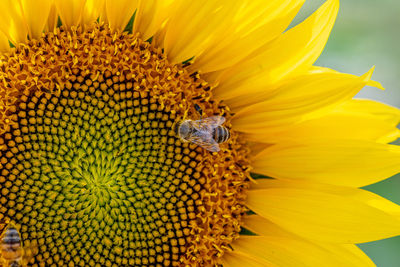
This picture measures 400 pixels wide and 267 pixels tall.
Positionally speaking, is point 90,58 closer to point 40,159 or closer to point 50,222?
point 40,159

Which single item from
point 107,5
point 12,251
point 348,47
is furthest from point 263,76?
point 12,251

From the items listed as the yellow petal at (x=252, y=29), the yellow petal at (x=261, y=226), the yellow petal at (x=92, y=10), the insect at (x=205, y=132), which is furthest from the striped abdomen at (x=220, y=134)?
the yellow petal at (x=92, y=10)

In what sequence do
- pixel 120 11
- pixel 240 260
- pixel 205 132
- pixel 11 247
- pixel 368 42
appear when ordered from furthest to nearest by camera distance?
pixel 368 42 < pixel 240 260 < pixel 120 11 < pixel 205 132 < pixel 11 247

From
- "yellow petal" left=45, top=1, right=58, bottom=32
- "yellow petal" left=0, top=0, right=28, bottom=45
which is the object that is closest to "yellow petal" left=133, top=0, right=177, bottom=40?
"yellow petal" left=45, top=1, right=58, bottom=32

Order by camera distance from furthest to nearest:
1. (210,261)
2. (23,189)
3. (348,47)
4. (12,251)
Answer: (348,47) < (210,261) < (23,189) < (12,251)

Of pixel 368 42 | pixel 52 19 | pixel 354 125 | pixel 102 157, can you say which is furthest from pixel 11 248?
pixel 368 42

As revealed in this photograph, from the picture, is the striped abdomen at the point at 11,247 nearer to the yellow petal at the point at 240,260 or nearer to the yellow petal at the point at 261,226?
the yellow petal at the point at 240,260

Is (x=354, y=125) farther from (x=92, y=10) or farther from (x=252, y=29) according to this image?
(x=92, y=10)

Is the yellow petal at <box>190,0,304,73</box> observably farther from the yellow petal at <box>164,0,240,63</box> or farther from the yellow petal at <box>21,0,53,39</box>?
the yellow petal at <box>21,0,53,39</box>
